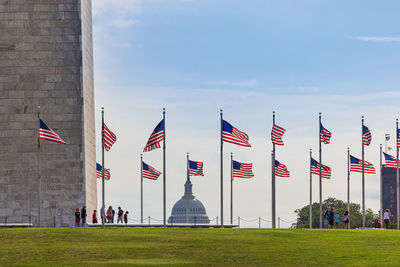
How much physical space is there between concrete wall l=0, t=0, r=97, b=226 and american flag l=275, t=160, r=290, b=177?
13.8 metres

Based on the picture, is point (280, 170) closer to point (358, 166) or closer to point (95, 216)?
point (358, 166)

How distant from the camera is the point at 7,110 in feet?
210

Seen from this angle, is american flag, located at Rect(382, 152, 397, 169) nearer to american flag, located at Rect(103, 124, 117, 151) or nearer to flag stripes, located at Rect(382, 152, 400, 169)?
flag stripes, located at Rect(382, 152, 400, 169)

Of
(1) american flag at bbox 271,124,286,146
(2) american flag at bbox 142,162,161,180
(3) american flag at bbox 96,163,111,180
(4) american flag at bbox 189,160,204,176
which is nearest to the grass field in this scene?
(1) american flag at bbox 271,124,286,146

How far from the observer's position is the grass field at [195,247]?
1428 inches

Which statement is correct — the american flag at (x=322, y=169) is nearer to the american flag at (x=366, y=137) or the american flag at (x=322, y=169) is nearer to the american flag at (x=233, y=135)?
the american flag at (x=366, y=137)

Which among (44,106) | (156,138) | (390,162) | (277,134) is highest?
(44,106)

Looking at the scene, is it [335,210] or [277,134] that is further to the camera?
[335,210]

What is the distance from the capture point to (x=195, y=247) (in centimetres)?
4059

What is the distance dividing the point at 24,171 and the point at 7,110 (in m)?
4.47

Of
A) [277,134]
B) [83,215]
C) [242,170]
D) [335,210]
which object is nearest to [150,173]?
[242,170]

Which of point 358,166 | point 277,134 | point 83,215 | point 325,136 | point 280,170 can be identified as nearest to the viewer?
point 83,215

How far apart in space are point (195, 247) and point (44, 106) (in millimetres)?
26609

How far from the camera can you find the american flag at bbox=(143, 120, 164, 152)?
59.3 metres
